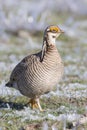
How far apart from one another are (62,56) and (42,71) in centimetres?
600

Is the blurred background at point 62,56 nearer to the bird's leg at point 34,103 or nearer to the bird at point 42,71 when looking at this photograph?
the bird's leg at point 34,103

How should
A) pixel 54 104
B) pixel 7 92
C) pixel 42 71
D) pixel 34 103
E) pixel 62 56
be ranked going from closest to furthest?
pixel 42 71, pixel 34 103, pixel 54 104, pixel 7 92, pixel 62 56

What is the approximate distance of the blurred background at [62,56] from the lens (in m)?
6.79

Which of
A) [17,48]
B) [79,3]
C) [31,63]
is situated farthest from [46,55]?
[79,3]

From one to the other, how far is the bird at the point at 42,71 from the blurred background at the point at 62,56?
336 millimetres

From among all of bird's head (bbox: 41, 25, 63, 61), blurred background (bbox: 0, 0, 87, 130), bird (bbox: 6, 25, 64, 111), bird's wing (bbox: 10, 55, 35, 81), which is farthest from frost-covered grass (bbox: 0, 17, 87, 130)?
bird's head (bbox: 41, 25, 63, 61)

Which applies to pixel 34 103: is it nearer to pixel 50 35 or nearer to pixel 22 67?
pixel 22 67

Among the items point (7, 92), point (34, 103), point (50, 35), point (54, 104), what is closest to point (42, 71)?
point (50, 35)

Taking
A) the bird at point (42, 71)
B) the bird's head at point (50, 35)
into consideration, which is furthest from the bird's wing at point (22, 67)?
the bird's head at point (50, 35)

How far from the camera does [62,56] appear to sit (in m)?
13.0

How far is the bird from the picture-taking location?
698 cm

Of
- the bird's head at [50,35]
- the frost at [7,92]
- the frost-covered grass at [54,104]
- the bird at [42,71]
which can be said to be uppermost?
the bird's head at [50,35]

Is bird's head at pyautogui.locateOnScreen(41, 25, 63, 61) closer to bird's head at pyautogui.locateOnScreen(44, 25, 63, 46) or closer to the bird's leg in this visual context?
bird's head at pyautogui.locateOnScreen(44, 25, 63, 46)

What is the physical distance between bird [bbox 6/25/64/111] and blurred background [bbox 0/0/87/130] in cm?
34
